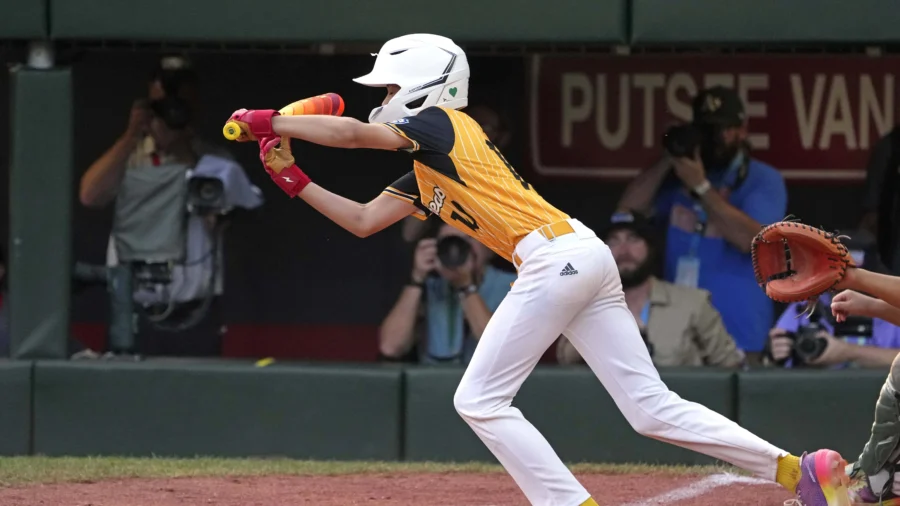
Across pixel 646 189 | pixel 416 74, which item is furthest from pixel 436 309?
pixel 416 74

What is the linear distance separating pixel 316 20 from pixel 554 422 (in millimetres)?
2155

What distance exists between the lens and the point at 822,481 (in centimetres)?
424

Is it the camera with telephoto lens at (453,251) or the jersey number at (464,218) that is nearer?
the jersey number at (464,218)

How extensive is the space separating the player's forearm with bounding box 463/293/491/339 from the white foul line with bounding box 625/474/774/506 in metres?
1.37

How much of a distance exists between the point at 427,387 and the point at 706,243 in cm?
169

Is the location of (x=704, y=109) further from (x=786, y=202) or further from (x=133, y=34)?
(x=133, y=34)

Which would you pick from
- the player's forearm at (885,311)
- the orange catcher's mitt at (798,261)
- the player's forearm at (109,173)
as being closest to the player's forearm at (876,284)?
the orange catcher's mitt at (798,261)

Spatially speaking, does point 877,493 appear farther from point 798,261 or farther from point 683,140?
point 683,140

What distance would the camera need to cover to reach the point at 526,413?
262 inches

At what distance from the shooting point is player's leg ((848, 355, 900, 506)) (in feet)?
16.3

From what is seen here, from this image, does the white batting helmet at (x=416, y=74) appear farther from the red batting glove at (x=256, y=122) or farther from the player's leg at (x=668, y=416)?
the player's leg at (x=668, y=416)

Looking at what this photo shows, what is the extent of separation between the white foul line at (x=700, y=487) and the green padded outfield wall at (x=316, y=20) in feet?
6.68

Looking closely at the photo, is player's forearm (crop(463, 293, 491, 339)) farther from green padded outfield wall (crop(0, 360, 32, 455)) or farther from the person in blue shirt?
green padded outfield wall (crop(0, 360, 32, 455))

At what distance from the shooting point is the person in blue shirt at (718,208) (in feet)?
23.1
